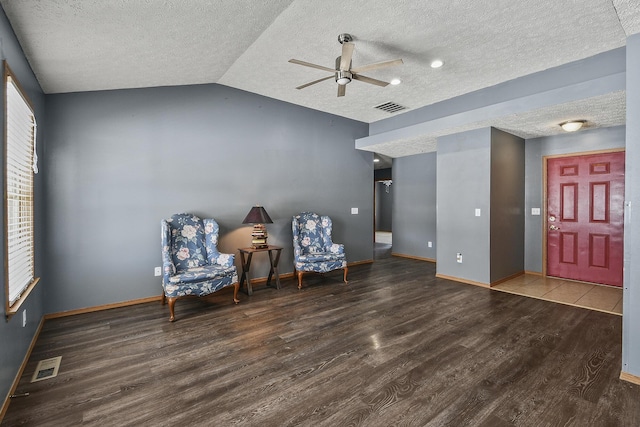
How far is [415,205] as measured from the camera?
22.0 ft

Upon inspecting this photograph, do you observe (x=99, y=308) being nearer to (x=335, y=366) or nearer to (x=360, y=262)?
(x=335, y=366)

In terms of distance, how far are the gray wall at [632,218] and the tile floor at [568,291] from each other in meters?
1.62

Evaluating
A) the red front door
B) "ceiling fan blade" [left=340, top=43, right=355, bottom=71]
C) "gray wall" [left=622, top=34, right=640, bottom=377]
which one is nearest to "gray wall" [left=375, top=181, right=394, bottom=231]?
the red front door

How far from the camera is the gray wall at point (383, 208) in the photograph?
12539 millimetres

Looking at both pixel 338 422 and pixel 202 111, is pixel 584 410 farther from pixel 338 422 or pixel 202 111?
pixel 202 111

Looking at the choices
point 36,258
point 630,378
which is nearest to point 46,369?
point 36,258

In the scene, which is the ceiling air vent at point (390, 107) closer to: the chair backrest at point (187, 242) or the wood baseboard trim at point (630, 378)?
the chair backrest at point (187, 242)

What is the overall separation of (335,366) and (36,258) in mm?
2959

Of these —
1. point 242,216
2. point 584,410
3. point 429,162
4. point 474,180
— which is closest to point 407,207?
point 429,162

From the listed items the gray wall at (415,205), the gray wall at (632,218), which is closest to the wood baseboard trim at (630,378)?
the gray wall at (632,218)

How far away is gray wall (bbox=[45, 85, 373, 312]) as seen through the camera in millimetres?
3354

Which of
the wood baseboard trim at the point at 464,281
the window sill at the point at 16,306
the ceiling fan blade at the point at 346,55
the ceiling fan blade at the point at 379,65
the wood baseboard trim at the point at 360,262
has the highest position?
the ceiling fan blade at the point at 346,55

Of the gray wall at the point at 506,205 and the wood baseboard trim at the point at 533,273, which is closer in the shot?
the gray wall at the point at 506,205

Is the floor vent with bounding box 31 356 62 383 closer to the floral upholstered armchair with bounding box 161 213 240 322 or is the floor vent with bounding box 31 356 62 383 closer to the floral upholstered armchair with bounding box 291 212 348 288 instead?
the floral upholstered armchair with bounding box 161 213 240 322
